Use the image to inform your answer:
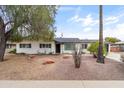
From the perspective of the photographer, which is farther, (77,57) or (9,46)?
(9,46)

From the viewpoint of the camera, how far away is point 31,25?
1532 cm

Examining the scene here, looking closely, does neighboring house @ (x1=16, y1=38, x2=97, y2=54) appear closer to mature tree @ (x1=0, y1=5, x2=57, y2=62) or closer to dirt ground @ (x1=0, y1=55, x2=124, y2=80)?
mature tree @ (x1=0, y1=5, x2=57, y2=62)

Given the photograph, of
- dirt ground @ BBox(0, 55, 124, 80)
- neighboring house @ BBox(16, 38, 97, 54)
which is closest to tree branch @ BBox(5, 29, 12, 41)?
dirt ground @ BBox(0, 55, 124, 80)

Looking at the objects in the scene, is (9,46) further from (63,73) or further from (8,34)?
(63,73)

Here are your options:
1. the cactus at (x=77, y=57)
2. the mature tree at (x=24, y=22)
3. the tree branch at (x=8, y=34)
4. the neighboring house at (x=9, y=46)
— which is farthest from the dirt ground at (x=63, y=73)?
the neighboring house at (x=9, y=46)

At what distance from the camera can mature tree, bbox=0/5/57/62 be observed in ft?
44.8

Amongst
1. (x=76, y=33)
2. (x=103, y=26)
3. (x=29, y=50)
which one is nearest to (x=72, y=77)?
(x=76, y=33)

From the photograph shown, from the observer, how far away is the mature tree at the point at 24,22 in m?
13.7

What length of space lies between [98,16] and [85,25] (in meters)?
1.39

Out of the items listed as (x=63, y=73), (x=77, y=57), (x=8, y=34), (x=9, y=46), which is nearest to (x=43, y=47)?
(x=9, y=46)

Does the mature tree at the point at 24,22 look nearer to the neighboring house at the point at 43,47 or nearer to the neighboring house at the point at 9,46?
the neighboring house at the point at 9,46

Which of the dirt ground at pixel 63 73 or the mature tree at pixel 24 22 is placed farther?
the mature tree at pixel 24 22

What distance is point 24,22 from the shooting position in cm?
1490

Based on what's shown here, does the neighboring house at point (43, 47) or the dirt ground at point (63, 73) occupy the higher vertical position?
the neighboring house at point (43, 47)
